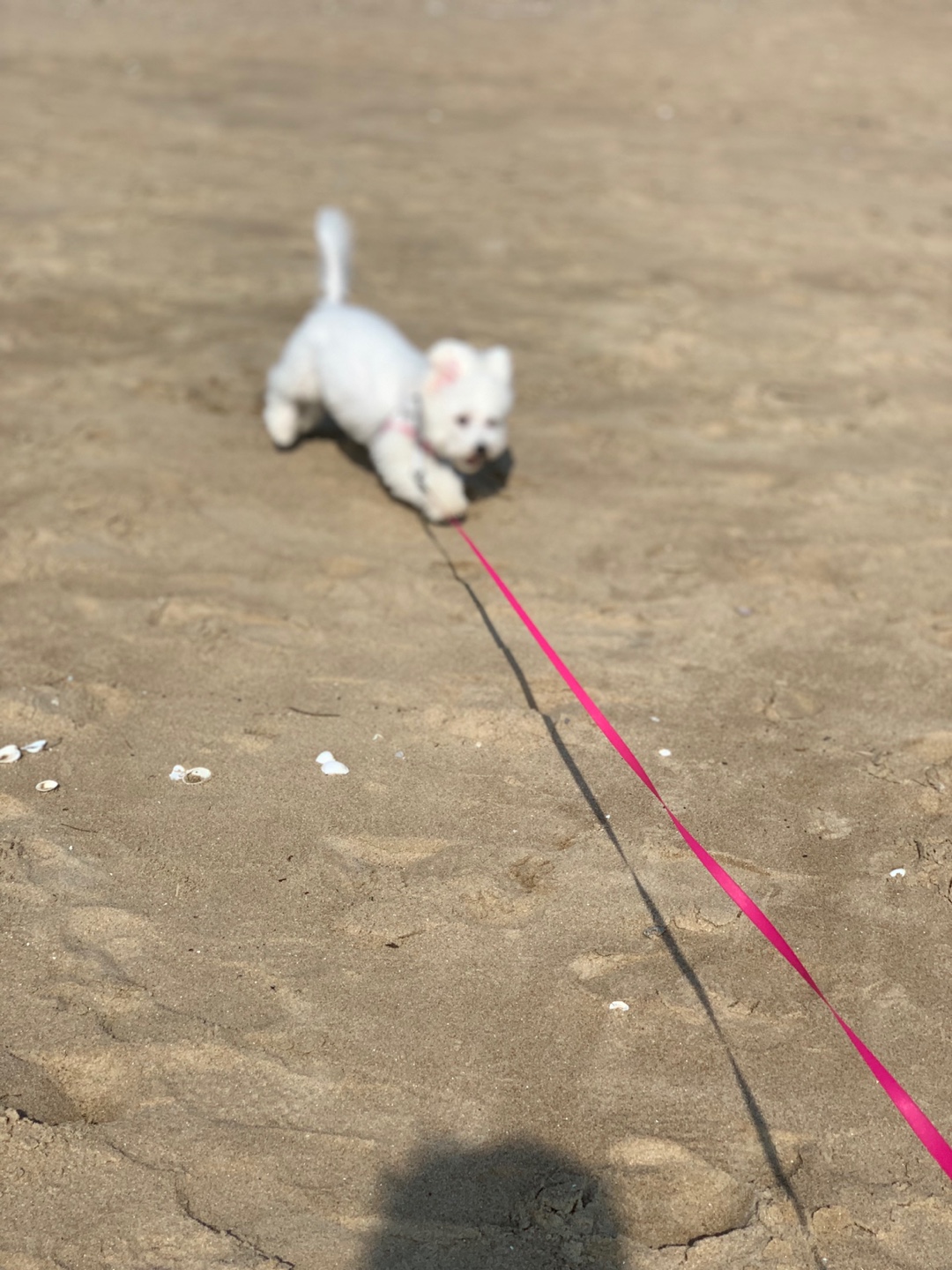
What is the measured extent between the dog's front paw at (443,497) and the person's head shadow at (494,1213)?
2.71m

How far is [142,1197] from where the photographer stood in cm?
210

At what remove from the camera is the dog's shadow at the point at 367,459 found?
4.84 metres

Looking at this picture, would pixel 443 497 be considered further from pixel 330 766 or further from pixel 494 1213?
pixel 494 1213

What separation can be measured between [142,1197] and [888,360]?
201 inches

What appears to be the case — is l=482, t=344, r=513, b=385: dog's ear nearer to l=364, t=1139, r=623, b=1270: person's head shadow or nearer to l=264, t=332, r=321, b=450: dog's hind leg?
l=264, t=332, r=321, b=450: dog's hind leg

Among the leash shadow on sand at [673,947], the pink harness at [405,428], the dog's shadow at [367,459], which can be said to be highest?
the pink harness at [405,428]

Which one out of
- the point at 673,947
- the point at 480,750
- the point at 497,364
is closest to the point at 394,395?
the point at 497,364

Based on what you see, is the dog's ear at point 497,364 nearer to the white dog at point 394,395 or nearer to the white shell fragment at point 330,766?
the white dog at point 394,395

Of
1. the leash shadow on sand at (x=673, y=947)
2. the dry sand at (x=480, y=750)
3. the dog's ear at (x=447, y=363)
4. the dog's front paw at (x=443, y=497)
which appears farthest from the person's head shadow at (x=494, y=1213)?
the dog's ear at (x=447, y=363)

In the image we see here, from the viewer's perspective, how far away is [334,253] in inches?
207

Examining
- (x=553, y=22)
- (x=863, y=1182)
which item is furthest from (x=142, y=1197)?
(x=553, y=22)

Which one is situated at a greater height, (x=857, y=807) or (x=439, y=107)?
(x=439, y=107)

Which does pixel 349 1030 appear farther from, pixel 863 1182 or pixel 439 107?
pixel 439 107

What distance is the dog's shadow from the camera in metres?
4.84
